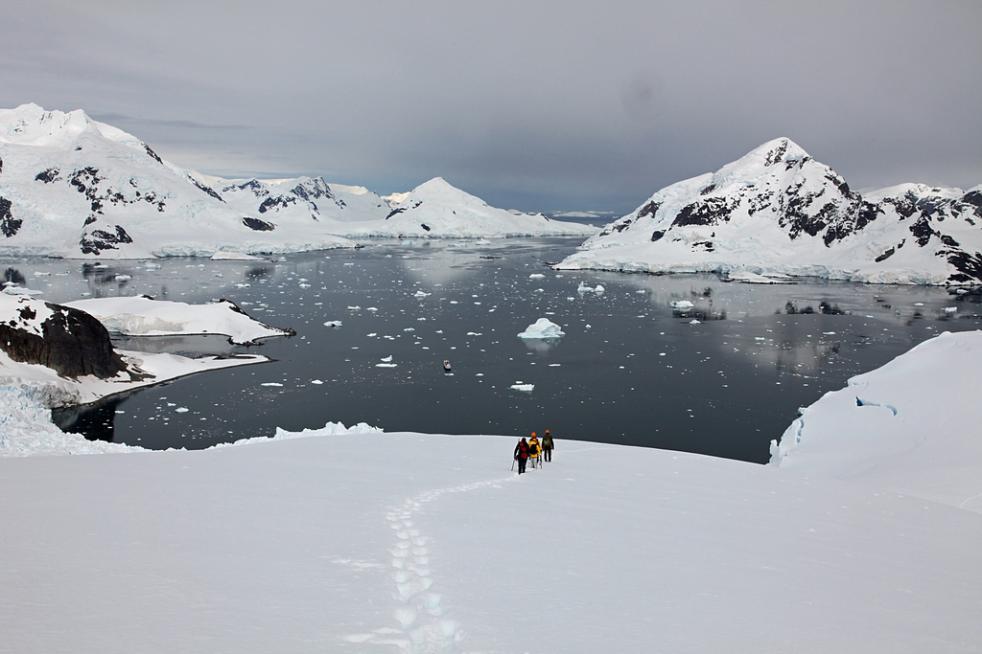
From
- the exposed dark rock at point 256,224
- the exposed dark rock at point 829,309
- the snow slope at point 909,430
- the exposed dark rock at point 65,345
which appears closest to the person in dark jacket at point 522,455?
the snow slope at point 909,430

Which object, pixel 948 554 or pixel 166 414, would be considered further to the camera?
pixel 166 414

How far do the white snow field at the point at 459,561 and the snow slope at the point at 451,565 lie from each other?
0.03 metres

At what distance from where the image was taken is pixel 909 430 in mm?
22234

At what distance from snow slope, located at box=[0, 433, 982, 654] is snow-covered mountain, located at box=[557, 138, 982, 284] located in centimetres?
11301

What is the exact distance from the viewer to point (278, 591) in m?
7.06

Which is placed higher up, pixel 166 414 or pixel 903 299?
pixel 903 299

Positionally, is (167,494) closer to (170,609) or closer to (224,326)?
(170,609)

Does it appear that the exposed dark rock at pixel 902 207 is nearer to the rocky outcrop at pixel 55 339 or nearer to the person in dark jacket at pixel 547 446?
the person in dark jacket at pixel 547 446

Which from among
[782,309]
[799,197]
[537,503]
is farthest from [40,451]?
[799,197]

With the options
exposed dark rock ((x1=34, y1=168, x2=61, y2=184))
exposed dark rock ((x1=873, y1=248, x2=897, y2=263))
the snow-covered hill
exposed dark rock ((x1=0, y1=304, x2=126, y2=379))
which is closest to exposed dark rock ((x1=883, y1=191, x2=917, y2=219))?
exposed dark rock ((x1=873, y1=248, x2=897, y2=263))

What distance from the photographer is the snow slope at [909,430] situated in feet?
60.4

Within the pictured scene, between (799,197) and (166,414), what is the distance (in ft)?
478

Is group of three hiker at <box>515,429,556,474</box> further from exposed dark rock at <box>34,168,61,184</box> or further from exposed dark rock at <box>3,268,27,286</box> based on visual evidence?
exposed dark rock at <box>34,168,61,184</box>

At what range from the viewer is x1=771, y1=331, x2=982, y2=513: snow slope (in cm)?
A: 1841
